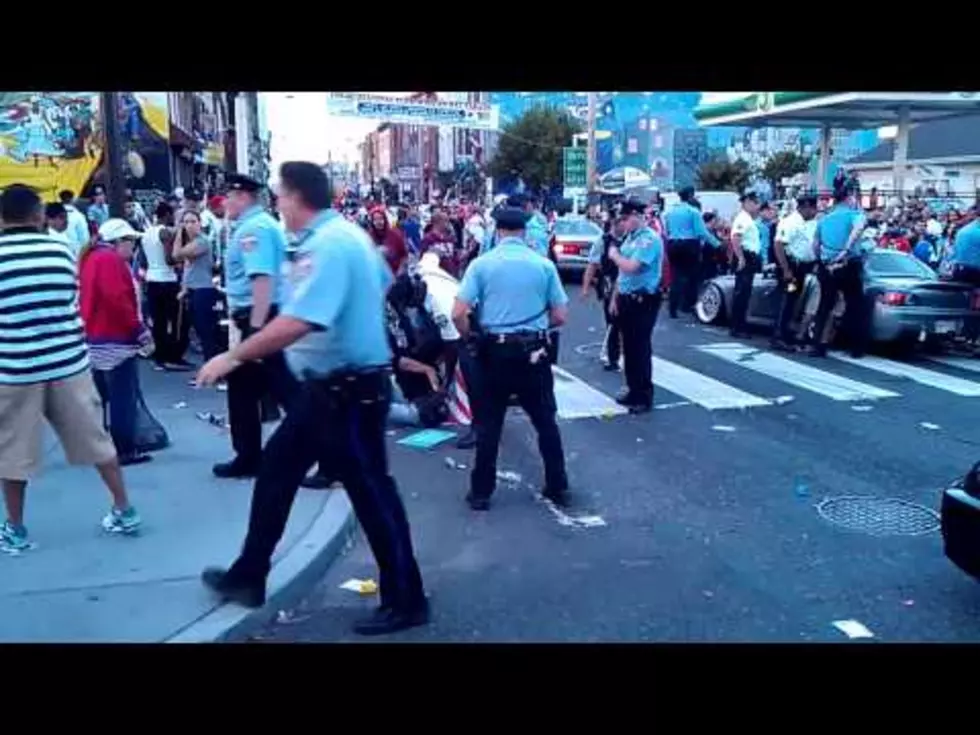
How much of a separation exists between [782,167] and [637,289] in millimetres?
47130

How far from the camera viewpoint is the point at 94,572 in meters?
4.94

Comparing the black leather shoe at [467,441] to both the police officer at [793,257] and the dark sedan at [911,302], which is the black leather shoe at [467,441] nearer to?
the police officer at [793,257]

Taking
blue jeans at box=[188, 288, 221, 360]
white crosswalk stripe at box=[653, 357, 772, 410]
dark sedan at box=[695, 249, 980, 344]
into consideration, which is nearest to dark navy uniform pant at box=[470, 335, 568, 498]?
white crosswalk stripe at box=[653, 357, 772, 410]

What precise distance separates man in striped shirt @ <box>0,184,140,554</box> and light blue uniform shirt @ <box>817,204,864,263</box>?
8.64 meters

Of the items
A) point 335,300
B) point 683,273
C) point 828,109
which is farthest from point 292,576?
point 828,109

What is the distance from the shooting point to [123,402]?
677 centimetres

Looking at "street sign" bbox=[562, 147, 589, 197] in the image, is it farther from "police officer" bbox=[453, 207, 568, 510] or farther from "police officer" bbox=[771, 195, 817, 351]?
"police officer" bbox=[453, 207, 568, 510]

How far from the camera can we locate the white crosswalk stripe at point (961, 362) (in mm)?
11242

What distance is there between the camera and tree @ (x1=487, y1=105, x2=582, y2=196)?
177 ft

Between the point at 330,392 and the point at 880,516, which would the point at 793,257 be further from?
the point at 330,392

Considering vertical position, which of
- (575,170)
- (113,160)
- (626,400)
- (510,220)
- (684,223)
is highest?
(575,170)

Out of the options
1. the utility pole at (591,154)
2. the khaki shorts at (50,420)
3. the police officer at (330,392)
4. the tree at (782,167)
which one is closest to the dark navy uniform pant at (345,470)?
the police officer at (330,392)
